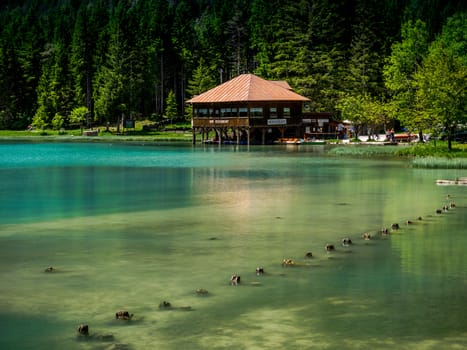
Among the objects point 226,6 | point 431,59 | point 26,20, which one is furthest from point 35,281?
point 26,20

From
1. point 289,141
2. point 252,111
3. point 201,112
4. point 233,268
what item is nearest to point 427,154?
point 289,141

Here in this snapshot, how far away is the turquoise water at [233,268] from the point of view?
38.1ft

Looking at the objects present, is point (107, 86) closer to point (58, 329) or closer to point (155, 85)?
point (155, 85)

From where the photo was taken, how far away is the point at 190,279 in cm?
1521

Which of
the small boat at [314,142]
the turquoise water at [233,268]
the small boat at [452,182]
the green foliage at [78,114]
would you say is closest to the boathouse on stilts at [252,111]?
the small boat at [314,142]

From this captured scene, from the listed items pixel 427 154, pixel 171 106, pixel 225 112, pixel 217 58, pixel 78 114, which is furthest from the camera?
pixel 217 58

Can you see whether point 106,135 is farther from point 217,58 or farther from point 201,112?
point 217,58

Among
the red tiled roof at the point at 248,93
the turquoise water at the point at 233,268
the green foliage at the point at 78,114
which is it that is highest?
the red tiled roof at the point at 248,93

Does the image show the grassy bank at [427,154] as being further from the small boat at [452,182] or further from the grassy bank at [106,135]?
the grassy bank at [106,135]

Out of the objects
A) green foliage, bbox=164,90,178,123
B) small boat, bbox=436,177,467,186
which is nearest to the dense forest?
green foliage, bbox=164,90,178,123

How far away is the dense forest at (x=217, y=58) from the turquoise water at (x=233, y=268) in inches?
2084

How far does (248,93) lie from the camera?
85.5 m

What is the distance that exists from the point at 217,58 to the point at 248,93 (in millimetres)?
Result: 39564

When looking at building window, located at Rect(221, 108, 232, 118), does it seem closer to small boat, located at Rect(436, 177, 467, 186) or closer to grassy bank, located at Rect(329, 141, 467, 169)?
grassy bank, located at Rect(329, 141, 467, 169)
